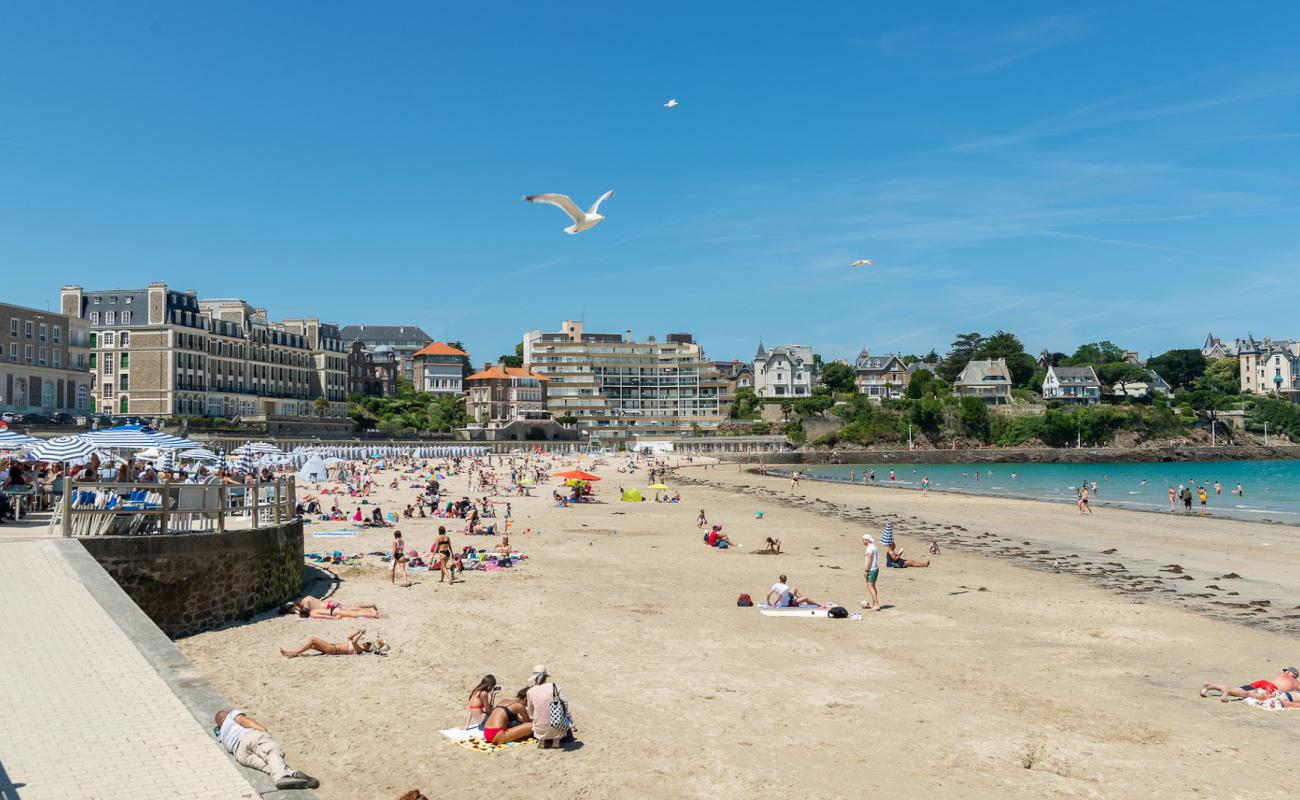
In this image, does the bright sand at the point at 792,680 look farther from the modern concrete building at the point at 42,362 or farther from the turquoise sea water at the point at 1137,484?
the modern concrete building at the point at 42,362

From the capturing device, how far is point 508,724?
9766 mm

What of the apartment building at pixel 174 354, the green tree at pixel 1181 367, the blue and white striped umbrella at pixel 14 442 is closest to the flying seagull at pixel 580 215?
the blue and white striped umbrella at pixel 14 442

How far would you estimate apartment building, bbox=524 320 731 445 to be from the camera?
442 ft

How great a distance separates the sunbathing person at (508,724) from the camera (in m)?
9.55

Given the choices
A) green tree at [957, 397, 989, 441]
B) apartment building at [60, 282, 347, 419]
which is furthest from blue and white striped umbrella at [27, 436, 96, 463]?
green tree at [957, 397, 989, 441]

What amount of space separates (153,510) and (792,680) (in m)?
9.44

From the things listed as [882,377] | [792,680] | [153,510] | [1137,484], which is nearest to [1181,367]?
[882,377]

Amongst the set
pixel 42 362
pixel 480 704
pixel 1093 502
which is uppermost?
pixel 42 362

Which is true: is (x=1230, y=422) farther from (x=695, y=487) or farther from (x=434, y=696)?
(x=434, y=696)

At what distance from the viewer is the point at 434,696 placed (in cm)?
1109

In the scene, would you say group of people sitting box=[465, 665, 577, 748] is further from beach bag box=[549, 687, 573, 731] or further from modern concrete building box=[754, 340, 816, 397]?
modern concrete building box=[754, 340, 816, 397]

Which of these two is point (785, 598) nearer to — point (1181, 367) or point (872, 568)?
point (872, 568)

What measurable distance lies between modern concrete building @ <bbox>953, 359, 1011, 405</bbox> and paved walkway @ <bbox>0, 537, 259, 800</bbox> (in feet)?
461

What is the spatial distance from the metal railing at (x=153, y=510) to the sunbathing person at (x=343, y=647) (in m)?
2.43
